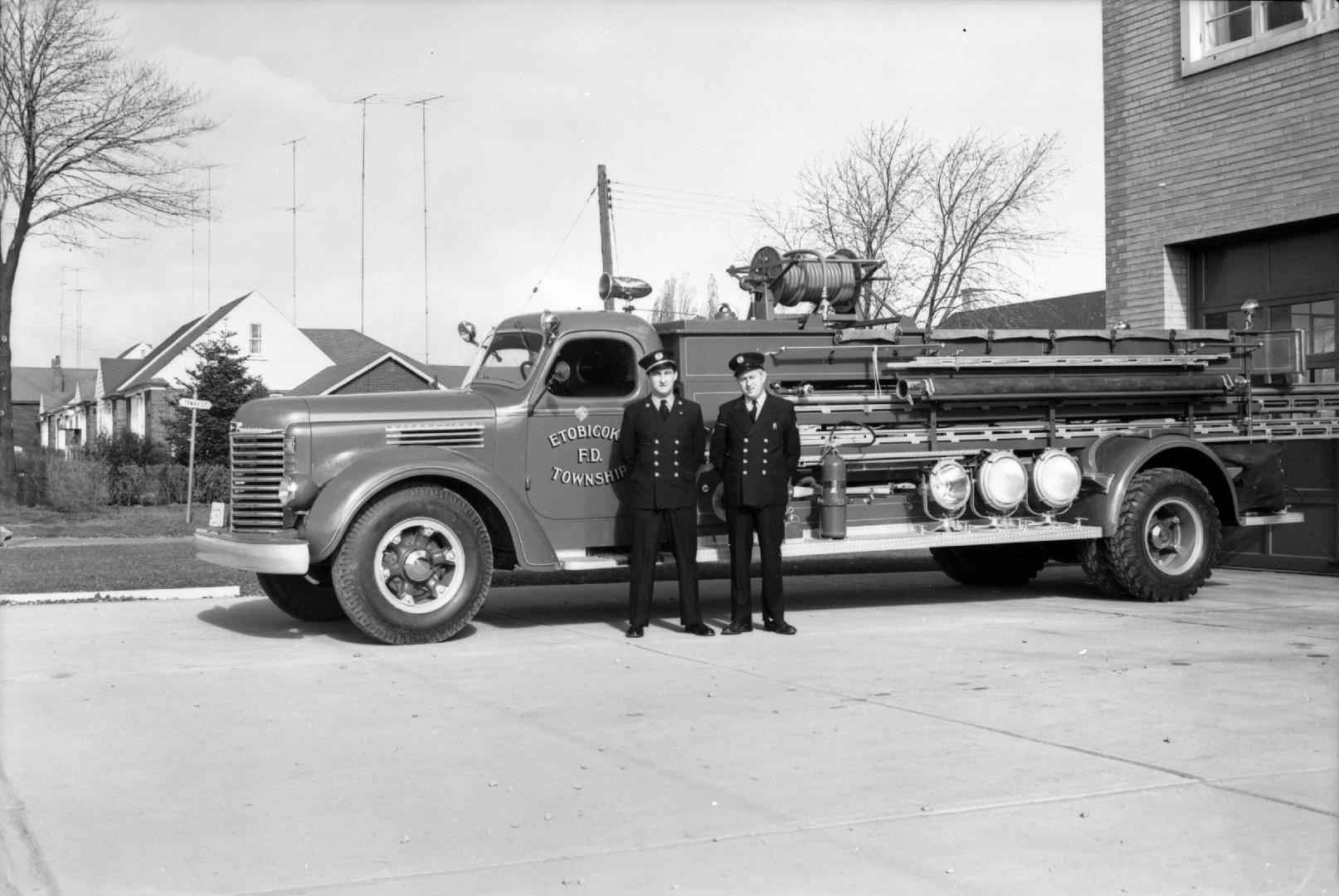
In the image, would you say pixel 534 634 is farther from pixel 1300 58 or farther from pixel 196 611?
pixel 1300 58

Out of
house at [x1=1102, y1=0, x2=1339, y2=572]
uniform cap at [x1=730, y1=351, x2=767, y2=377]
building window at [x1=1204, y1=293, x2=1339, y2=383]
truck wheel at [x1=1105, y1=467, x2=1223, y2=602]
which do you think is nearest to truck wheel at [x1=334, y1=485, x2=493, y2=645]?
uniform cap at [x1=730, y1=351, x2=767, y2=377]

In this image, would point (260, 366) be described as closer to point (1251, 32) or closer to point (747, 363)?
point (1251, 32)

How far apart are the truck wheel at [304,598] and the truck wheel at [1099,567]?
579cm

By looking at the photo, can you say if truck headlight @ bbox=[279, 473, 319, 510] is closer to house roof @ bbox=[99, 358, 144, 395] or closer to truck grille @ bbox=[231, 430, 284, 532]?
truck grille @ bbox=[231, 430, 284, 532]

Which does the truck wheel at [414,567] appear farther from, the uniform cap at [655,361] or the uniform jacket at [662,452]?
the uniform cap at [655,361]

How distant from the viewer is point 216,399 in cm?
4234

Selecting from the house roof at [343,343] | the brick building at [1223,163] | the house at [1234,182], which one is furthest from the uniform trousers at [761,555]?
the house roof at [343,343]

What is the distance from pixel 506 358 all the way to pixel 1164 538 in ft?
17.6

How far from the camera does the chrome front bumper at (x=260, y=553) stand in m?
8.77

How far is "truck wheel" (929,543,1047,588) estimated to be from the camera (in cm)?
1247

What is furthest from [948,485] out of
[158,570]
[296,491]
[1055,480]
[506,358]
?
[158,570]

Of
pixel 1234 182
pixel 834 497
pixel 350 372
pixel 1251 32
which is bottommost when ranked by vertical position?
pixel 834 497

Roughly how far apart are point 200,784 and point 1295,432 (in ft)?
32.5

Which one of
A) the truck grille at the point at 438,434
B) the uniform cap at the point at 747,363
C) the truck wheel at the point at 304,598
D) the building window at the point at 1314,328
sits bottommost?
the truck wheel at the point at 304,598
